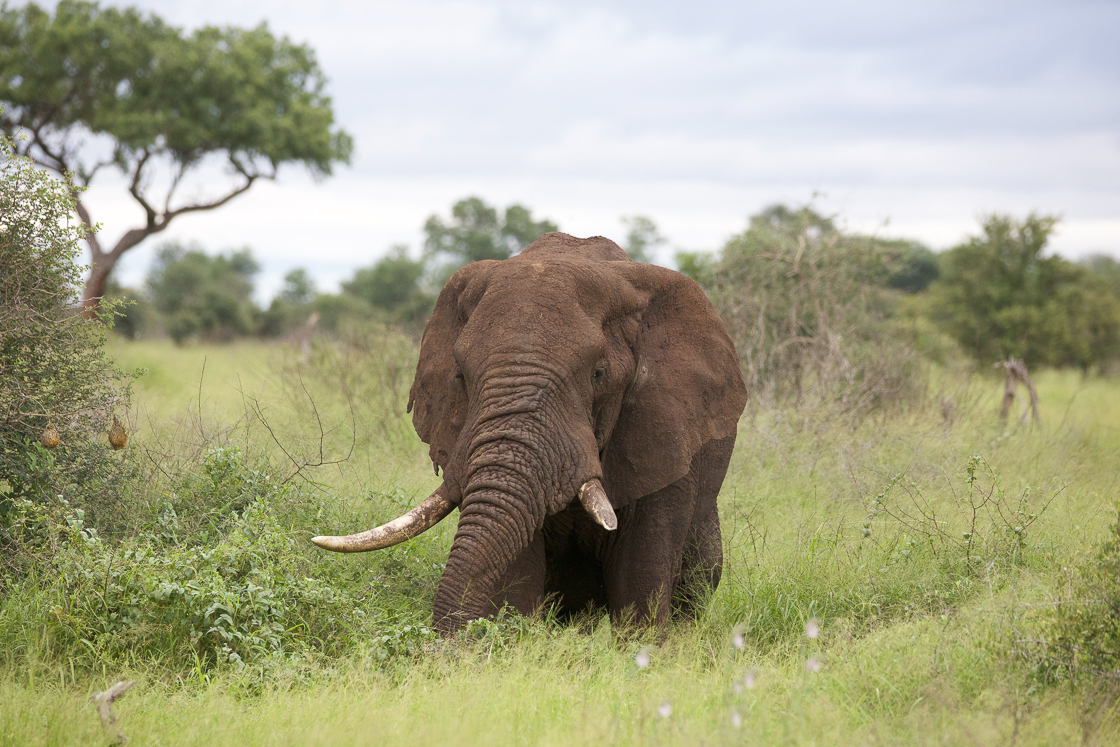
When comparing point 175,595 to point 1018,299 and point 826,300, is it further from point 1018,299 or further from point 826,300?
point 1018,299

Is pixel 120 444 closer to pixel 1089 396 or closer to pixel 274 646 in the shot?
pixel 274 646

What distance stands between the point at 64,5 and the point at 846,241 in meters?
18.9

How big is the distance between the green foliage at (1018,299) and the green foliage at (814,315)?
8800mm

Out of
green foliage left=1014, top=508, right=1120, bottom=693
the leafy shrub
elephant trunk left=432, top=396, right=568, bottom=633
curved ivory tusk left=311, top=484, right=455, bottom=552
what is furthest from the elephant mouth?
green foliage left=1014, top=508, right=1120, bottom=693

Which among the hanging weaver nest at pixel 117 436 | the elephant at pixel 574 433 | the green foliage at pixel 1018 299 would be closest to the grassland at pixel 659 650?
the elephant at pixel 574 433

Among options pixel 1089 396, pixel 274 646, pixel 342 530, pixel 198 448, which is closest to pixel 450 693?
pixel 274 646

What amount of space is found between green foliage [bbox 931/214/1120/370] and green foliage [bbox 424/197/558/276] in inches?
667

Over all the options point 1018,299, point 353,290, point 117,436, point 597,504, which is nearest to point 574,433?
point 597,504

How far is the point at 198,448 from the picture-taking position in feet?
21.4

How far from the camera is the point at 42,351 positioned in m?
5.27

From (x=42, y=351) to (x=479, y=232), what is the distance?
33.1 meters

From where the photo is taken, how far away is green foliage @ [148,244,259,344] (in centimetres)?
3101

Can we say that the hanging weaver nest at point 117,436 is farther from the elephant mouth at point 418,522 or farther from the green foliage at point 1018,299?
the green foliage at point 1018,299

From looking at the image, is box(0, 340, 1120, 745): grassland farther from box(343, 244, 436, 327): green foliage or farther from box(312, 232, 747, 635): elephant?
box(343, 244, 436, 327): green foliage
